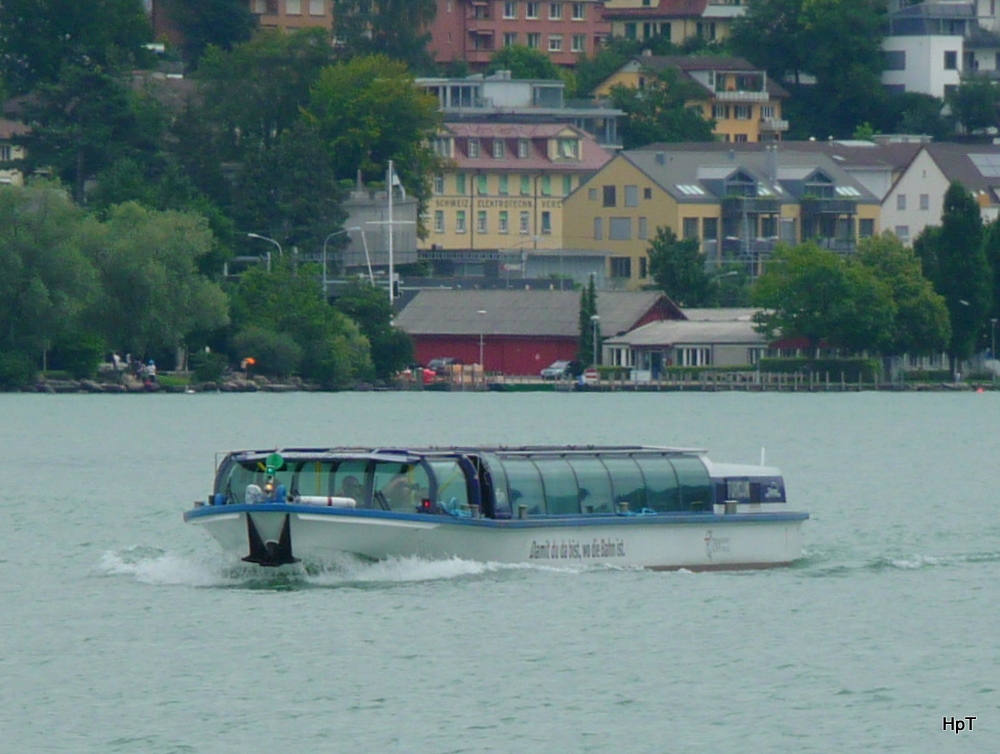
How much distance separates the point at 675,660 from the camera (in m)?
39.4

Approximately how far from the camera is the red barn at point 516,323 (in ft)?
539

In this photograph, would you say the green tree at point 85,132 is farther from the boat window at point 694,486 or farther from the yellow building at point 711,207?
the boat window at point 694,486

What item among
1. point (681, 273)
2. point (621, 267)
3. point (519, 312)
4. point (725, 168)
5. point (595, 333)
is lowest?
point (595, 333)

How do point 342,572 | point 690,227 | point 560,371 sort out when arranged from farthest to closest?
point 690,227, point 560,371, point 342,572

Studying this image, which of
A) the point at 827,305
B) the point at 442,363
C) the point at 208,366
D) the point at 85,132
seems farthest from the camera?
the point at 442,363

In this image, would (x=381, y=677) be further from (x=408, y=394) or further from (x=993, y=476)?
(x=408, y=394)

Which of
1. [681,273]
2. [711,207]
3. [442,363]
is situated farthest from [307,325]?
[711,207]

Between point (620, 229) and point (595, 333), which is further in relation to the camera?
point (620, 229)

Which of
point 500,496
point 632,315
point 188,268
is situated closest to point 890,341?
point 632,315

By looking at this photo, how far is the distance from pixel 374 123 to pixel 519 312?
19.9m

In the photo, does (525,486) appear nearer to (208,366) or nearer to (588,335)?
(208,366)

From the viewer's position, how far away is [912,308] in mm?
152875

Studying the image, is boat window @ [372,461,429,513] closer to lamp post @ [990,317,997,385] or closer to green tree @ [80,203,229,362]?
green tree @ [80,203,229,362]

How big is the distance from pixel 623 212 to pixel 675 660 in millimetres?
149747
